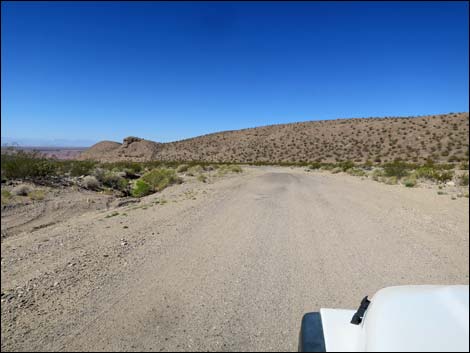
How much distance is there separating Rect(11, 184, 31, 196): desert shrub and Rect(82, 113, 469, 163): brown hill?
37914 mm

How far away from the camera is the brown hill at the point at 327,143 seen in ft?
158

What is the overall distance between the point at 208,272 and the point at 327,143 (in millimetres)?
65294

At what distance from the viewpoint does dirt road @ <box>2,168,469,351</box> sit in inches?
142

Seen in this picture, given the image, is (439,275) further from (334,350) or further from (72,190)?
(72,190)

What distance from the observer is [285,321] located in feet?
12.5

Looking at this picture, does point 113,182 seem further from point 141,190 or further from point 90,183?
point 141,190

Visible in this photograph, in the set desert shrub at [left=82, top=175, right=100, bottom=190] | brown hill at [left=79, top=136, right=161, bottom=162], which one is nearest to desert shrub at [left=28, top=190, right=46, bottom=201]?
desert shrub at [left=82, top=175, right=100, bottom=190]

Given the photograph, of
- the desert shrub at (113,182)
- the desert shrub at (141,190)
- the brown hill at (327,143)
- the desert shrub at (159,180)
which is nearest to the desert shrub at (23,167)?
the desert shrub at (113,182)

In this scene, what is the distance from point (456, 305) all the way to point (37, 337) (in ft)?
12.2

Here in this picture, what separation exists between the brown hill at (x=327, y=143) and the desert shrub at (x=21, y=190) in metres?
37.9

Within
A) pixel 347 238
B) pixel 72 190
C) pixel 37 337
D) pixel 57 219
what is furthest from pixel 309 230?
pixel 72 190

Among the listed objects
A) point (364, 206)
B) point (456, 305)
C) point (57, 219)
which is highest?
point (456, 305)

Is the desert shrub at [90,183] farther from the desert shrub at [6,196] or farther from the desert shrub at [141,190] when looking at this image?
the desert shrub at [6,196]

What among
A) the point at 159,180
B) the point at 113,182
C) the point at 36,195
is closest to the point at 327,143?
the point at 159,180
